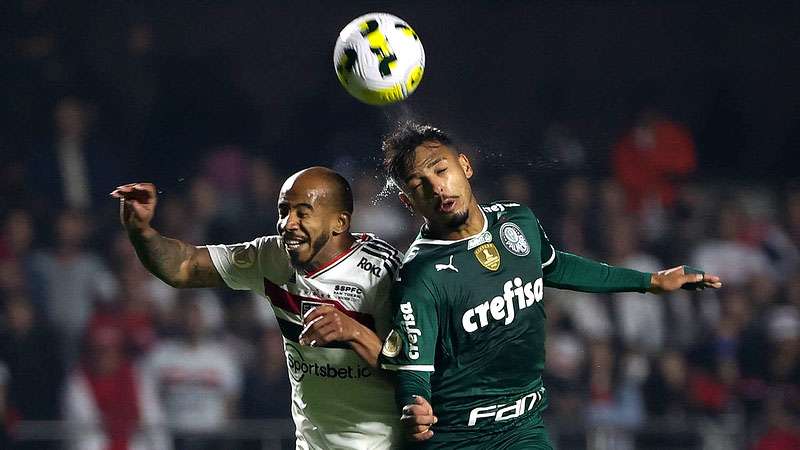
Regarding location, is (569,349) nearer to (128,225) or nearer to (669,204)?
(669,204)

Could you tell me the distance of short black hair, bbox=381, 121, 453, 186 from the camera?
3678 millimetres

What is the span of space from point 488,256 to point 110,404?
11.5ft

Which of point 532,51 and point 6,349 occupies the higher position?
point 532,51

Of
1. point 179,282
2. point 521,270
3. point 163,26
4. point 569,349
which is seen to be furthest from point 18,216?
point 521,270

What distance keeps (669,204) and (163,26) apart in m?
3.30

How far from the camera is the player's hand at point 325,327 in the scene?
3408 mm

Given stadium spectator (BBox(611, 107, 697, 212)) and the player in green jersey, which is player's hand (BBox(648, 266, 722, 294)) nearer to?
the player in green jersey

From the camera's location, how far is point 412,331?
3473mm

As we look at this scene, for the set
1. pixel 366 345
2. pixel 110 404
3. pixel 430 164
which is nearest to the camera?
pixel 366 345

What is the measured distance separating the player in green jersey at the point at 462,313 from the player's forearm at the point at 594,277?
0.22 m

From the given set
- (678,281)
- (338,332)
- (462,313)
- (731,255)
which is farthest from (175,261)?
(731,255)

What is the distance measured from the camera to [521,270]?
3717 millimetres

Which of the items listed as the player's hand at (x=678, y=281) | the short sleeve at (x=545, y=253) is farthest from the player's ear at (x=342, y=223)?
the player's hand at (x=678, y=281)

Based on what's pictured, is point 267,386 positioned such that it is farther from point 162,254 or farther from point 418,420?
point 418,420
